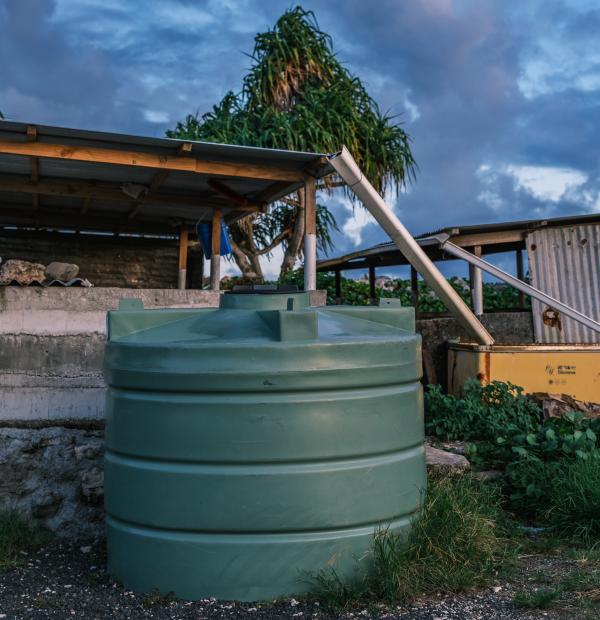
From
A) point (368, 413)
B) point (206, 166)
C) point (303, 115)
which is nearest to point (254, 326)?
point (368, 413)

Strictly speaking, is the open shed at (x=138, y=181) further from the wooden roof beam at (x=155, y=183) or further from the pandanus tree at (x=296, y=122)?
the pandanus tree at (x=296, y=122)

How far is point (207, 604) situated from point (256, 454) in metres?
0.67

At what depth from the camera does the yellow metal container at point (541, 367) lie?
21.9ft

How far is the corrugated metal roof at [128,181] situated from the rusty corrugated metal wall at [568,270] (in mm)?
2982

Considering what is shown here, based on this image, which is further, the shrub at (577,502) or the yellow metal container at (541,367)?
the yellow metal container at (541,367)

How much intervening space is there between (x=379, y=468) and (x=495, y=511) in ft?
3.67

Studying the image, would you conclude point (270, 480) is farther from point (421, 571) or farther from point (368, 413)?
point (421, 571)

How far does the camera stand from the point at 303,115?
19.1 metres

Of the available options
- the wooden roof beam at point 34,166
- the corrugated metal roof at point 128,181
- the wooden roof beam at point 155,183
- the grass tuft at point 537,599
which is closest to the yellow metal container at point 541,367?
the corrugated metal roof at point 128,181

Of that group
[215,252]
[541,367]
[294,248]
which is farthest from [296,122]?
[541,367]

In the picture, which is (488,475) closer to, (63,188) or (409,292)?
(63,188)

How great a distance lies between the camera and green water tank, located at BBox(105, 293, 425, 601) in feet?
9.73

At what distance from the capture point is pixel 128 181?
30.6ft

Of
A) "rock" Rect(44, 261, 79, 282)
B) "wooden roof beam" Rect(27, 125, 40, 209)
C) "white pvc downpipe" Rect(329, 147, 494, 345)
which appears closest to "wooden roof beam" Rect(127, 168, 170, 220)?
"wooden roof beam" Rect(27, 125, 40, 209)
